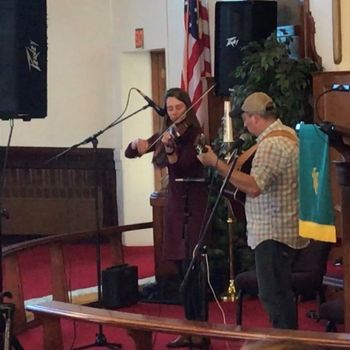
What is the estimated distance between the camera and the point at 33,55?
4160 mm

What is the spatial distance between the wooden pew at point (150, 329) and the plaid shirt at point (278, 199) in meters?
1.20

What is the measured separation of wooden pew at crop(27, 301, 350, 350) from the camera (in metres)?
2.56

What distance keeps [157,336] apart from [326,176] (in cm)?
191

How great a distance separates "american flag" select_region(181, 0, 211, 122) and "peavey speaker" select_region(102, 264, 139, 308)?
1.73 metres

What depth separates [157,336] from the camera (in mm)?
5246

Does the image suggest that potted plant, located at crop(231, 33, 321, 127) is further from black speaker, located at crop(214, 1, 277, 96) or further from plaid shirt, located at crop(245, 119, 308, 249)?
plaid shirt, located at crop(245, 119, 308, 249)

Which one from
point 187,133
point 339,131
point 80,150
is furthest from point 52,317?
point 80,150

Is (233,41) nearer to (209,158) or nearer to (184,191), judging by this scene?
(184,191)

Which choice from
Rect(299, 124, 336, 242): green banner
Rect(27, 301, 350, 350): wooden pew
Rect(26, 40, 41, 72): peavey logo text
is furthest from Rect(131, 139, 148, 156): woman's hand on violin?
Rect(27, 301, 350, 350): wooden pew

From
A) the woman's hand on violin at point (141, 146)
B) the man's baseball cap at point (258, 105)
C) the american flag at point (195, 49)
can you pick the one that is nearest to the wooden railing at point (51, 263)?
the woman's hand on violin at point (141, 146)

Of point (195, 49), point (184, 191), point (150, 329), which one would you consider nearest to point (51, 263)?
point (184, 191)

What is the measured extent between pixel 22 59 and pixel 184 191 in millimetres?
1167

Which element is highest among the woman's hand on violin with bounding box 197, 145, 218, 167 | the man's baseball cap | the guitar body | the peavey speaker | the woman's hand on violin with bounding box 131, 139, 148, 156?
the man's baseball cap

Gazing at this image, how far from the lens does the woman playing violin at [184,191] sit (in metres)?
4.63
